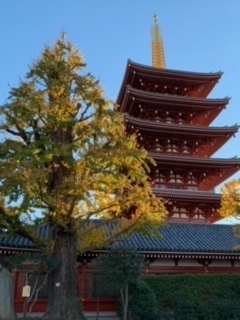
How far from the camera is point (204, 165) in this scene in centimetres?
2334

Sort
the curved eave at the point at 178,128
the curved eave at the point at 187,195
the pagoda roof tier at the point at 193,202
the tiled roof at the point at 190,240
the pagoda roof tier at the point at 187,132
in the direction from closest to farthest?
the tiled roof at the point at 190,240 < the curved eave at the point at 187,195 < the pagoda roof tier at the point at 193,202 < the curved eave at the point at 178,128 < the pagoda roof tier at the point at 187,132

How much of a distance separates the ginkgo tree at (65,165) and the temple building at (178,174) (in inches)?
150

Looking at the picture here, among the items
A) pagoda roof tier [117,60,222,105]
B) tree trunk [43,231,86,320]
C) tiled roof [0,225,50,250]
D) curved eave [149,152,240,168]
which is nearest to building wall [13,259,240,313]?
tiled roof [0,225,50,250]

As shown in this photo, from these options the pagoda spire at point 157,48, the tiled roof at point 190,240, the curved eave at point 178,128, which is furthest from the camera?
the pagoda spire at point 157,48

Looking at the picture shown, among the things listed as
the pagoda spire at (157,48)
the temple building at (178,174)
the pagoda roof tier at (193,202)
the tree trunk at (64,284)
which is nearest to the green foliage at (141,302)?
the temple building at (178,174)

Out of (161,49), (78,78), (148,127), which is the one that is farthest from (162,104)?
(78,78)

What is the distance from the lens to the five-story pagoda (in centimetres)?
2261

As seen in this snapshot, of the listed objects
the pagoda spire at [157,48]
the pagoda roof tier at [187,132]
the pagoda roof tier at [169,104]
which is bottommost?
the pagoda roof tier at [187,132]

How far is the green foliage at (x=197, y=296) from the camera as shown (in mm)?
14383

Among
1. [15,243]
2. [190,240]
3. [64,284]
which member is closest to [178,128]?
[190,240]

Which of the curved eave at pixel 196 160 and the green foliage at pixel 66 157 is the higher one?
the curved eave at pixel 196 160

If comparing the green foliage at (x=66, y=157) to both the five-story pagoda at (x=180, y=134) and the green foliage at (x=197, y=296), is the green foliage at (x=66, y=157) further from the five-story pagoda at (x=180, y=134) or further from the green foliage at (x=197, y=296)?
the five-story pagoda at (x=180, y=134)

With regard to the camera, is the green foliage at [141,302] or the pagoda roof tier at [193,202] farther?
the pagoda roof tier at [193,202]

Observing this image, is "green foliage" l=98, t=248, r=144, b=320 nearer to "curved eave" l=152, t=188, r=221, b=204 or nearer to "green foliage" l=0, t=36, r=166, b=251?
"green foliage" l=0, t=36, r=166, b=251
